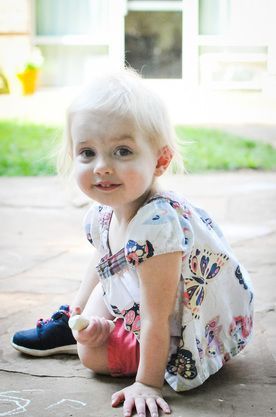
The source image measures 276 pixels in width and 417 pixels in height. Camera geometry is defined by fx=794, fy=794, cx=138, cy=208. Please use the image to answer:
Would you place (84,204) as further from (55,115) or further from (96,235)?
(55,115)

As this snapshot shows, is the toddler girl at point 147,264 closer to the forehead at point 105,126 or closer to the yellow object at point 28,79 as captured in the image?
the forehead at point 105,126

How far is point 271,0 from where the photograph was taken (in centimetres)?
740

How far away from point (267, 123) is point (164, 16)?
2440 millimetres

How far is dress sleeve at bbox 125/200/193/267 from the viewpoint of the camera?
1600 millimetres

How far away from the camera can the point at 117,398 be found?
1.62m

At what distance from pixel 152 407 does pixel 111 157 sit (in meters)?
0.51

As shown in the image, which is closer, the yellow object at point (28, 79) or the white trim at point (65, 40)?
the yellow object at point (28, 79)

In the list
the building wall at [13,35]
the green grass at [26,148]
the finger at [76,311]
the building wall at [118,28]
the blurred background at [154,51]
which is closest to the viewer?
the finger at [76,311]

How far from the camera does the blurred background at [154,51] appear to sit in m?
7.23

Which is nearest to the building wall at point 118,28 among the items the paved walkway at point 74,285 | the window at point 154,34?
the window at point 154,34

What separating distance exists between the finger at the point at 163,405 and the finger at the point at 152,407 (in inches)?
0.4

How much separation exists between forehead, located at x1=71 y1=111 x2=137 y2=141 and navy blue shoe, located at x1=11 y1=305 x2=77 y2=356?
53 centimetres

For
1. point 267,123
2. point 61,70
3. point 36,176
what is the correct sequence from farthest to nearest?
point 61,70 < point 267,123 < point 36,176

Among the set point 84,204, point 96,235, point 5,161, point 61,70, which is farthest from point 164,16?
point 96,235
